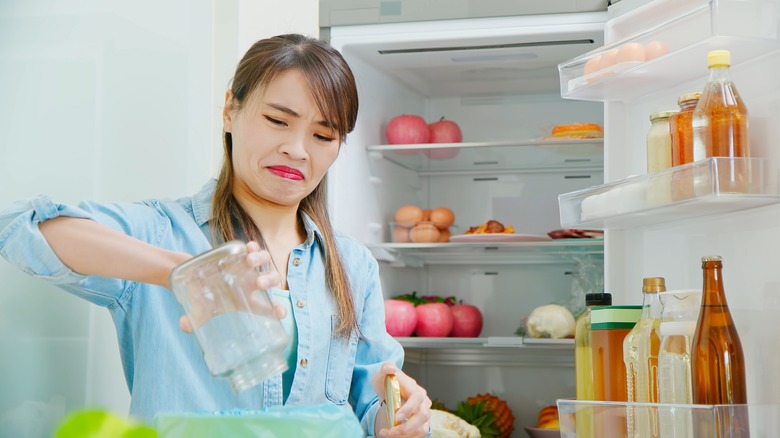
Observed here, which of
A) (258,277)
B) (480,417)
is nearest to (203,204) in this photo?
(258,277)

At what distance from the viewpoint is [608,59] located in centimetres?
145

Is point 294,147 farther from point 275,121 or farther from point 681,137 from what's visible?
point 681,137

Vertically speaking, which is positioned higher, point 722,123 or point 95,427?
point 722,123

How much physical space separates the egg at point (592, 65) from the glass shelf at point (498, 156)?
0.85 meters

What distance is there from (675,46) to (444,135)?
4.33ft

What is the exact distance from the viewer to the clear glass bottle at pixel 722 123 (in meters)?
1.18

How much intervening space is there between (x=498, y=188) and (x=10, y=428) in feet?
6.25

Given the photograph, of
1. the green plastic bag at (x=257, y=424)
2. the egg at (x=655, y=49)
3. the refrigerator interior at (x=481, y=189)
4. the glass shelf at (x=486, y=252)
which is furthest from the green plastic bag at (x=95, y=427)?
Answer: the glass shelf at (x=486, y=252)

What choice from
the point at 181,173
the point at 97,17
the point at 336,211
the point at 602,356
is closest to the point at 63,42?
the point at 97,17

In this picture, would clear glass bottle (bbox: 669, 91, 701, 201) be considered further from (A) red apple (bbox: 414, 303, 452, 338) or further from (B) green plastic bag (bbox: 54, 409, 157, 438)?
(A) red apple (bbox: 414, 303, 452, 338)

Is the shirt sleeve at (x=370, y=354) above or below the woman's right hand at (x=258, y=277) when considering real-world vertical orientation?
below

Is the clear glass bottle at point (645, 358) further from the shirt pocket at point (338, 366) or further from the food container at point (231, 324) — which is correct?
the food container at point (231, 324)

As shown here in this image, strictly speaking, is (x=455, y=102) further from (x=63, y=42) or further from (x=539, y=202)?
(x=63, y=42)

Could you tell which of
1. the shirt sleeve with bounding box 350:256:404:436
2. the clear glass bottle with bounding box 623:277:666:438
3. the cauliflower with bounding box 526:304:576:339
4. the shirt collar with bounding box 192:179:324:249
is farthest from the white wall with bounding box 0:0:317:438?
the cauliflower with bounding box 526:304:576:339
